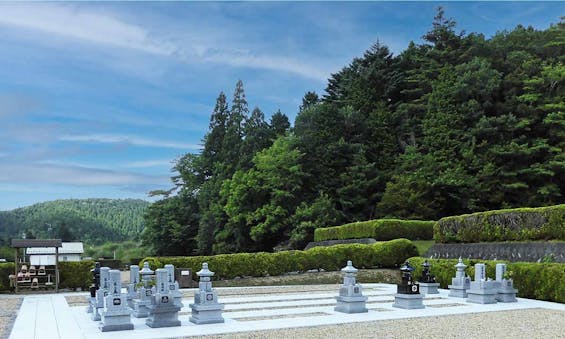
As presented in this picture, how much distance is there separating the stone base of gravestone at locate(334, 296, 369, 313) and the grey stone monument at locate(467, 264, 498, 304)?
414cm

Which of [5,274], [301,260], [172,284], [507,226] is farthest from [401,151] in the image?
[172,284]

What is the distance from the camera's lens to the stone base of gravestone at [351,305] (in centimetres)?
1245

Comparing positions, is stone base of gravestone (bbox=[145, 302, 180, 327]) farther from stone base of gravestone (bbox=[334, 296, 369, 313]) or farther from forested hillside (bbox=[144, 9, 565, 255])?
forested hillside (bbox=[144, 9, 565, 255])

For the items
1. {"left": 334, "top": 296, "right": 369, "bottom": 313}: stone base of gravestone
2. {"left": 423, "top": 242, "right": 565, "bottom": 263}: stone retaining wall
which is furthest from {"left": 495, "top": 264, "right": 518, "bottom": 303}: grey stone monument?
{"left": 334, "top": 296, "right": 369, "bottom": 313}: stone base of gravestone

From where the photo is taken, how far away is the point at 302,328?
10273 millimetres

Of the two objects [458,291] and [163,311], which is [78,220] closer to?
[458,291]

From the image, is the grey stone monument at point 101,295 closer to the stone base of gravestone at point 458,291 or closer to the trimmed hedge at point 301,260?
the trimmed hedge at point 301,260

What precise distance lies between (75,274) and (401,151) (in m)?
27.2

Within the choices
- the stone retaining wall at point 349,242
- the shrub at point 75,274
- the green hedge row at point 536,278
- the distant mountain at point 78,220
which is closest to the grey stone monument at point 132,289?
the shrub at point 75,274

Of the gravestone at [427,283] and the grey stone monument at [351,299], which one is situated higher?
the grey stone monument at [351,299]

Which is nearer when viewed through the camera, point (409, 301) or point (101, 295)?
point (101, 295)

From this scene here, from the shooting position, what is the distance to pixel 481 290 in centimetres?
1477

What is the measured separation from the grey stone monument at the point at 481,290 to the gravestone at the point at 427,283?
200cm

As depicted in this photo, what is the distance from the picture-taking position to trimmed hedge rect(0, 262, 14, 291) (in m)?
19.6
